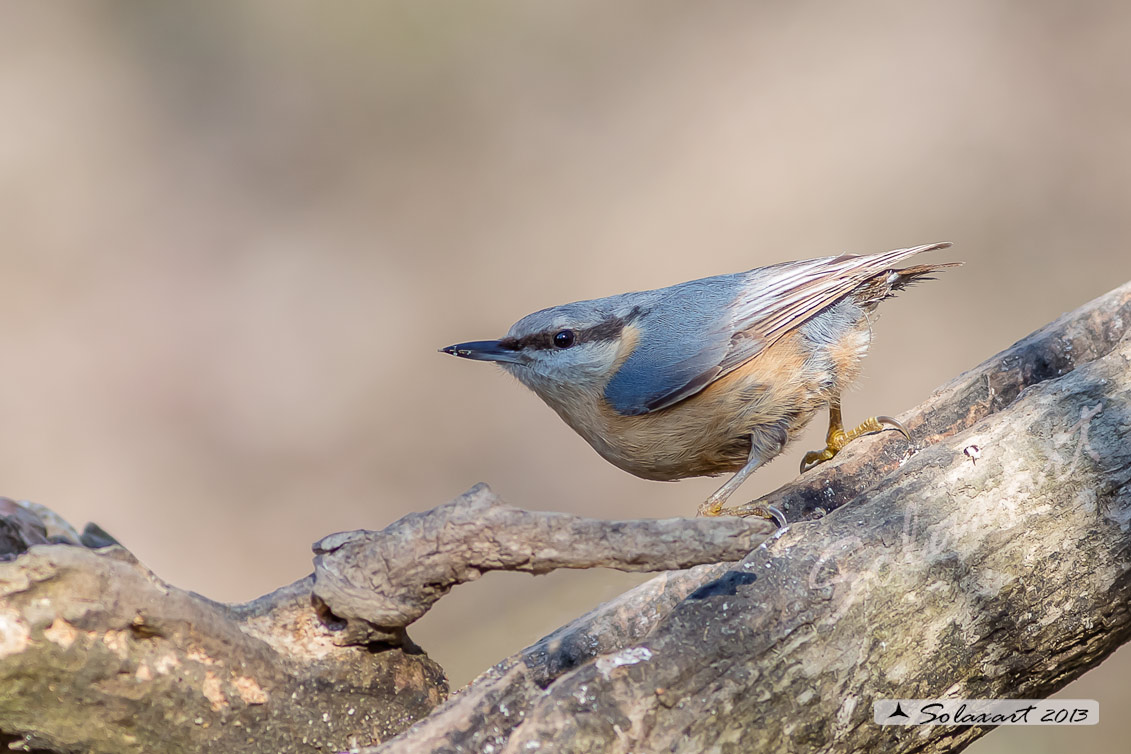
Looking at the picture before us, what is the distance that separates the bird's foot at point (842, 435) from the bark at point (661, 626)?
0.70 metres

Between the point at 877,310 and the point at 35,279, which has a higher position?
the point at 35,279

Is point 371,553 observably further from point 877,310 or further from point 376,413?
point 376,413

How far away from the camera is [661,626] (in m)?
2.05

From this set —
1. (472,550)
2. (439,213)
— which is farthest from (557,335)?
(439,213)

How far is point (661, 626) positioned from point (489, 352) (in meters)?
1.72

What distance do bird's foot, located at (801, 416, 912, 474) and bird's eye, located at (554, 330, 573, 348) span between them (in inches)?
39.1

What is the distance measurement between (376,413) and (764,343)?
382cm

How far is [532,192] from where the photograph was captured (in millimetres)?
7215

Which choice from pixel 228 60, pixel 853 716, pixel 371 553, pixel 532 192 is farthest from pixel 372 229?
pixel 853 716

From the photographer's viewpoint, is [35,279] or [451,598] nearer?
[451,598]

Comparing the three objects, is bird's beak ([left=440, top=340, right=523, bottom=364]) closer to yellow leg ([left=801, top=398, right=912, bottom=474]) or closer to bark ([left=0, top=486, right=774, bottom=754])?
yellow leg ([left=801, top=398, right=912, bottom=474])

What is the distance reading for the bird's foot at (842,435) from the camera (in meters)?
3.22

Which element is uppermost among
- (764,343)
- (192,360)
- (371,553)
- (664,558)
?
(192,360)

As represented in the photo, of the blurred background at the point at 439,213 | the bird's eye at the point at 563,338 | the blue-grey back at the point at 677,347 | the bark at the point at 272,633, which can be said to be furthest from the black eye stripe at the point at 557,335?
the blurred background at the point at 439,213
